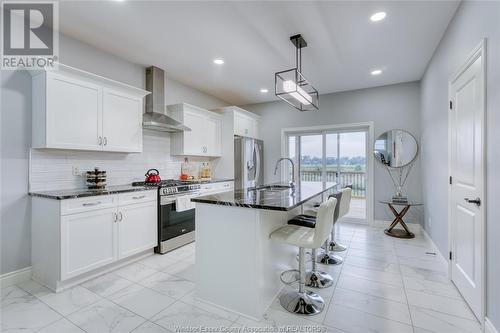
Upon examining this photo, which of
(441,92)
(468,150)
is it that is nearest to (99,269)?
(468,150)

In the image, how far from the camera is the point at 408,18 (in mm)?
2578

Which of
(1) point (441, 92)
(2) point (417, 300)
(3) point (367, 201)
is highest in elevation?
(1) point (441, 92)

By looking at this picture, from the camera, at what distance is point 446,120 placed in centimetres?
281

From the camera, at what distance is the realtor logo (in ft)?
8.03

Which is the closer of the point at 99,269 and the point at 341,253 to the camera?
the point at 99,269

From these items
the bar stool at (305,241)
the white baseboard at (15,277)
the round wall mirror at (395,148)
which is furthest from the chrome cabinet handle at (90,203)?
the round wall mirror at (395,148)

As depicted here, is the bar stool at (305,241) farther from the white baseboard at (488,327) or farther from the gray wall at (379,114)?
the gray wall at (379,114)

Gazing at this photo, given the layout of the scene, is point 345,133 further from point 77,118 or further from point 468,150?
point 77,118

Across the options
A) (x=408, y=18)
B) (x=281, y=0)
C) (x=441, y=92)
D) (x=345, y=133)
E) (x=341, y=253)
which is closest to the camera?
(x=281, y=0)

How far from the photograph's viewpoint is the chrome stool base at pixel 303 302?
2021mm

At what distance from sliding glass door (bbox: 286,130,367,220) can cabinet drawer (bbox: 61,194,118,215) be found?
13.4 ft

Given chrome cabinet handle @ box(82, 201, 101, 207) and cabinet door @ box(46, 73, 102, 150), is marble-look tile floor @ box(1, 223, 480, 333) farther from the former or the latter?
cabinet door @ box(46, 73, 102, 150)

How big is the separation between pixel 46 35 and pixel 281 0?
2671 mm

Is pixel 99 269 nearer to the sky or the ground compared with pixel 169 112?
nearer to the ground
